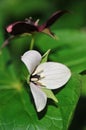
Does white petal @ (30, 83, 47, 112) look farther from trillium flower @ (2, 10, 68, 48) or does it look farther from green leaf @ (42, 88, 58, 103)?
trillium flower @ (2, 10, 68, 48)

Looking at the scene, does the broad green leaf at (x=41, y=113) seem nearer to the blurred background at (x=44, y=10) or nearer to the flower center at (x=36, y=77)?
the flower center at (x=36, y=77)

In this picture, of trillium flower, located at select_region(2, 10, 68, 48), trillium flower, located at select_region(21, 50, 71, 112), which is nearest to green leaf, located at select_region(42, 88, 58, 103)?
trillium flower, located at select_region(21, 50, 71, 112)

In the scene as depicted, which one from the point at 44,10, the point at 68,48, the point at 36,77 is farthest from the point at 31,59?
the point at 44,10

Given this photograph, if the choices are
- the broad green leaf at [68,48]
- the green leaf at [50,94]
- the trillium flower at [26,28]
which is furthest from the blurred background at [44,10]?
the green leaf at [50,94]

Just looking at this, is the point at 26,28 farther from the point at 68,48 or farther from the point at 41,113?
the point at 68,48

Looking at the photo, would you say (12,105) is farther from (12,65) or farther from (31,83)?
(12,65)

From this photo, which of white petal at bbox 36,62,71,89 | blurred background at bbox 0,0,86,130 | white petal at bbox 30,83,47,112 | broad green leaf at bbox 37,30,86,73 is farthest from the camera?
blurred background at bbox 0,0,86,130
